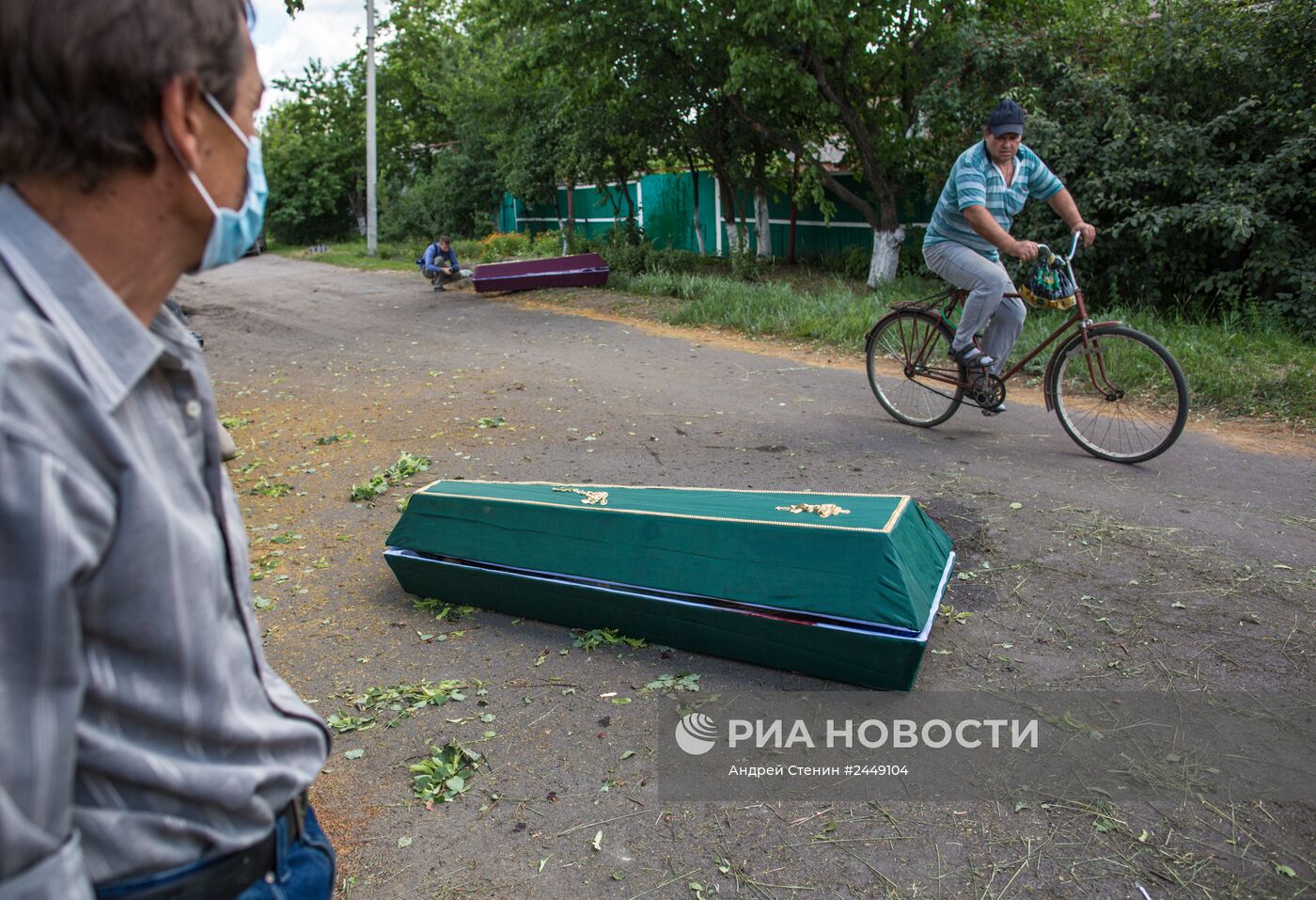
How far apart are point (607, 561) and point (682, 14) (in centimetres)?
1290

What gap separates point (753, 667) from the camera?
3.67m

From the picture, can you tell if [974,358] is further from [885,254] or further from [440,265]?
[440,265]

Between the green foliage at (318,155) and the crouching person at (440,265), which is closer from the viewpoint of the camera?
the crouching person at (440,265)

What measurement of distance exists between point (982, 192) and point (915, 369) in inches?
56.8

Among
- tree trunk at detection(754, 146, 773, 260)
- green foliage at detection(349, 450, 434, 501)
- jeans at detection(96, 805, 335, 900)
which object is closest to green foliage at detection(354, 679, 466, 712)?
jeans at detection(96, 805, 335, 900)

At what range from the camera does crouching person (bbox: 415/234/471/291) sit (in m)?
19.1

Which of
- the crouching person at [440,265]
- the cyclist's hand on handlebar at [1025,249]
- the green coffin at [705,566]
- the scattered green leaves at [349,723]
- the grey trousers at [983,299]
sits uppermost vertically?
the cyclist's hand on handlebar at [1025,249]

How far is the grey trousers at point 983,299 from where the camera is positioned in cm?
653

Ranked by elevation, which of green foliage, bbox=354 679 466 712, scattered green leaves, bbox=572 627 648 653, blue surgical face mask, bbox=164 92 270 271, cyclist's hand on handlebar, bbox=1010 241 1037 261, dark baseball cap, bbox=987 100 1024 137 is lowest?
green foliage, bbox=354 679 466 712

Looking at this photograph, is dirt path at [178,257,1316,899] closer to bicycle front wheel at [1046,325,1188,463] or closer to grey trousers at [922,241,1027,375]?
bicycle front wheel at [1046,325,1188,463]

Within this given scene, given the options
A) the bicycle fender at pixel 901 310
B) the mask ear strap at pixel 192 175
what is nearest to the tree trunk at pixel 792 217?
the bicycle fender at pixel 901 310

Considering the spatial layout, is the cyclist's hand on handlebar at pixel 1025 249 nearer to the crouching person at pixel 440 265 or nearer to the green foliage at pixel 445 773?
the green foliage at pixel 445 773

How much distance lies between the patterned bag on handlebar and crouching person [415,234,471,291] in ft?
47.4

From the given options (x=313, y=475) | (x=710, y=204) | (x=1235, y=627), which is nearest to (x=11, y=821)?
(x=1235, y=627)
